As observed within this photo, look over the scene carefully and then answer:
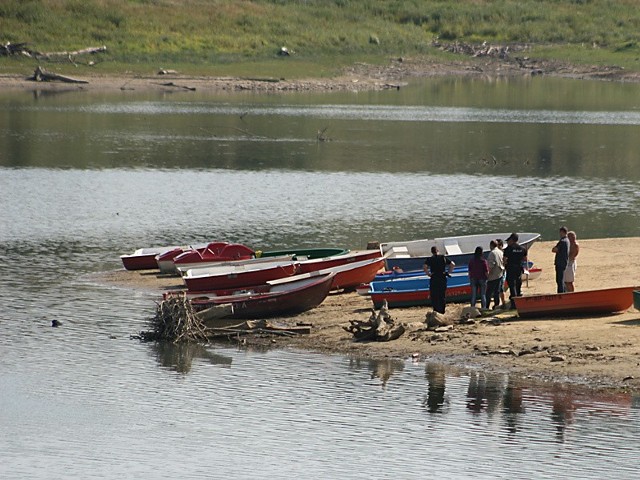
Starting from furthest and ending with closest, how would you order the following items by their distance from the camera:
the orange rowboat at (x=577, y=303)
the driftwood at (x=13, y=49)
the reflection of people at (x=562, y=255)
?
the driftwood at (x=13, y=49) < the reflection of people at (x=562, y=255) < the orange rowboat at (x=577, y=303)

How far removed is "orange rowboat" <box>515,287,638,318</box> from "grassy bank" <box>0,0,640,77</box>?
260 ft

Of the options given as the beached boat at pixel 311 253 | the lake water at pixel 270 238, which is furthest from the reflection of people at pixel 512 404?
the beached boat at pixel 311 253

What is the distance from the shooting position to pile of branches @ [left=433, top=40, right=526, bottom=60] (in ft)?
412

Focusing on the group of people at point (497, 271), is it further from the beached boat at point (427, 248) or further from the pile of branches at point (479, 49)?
the pile of branches at point (479, 49)

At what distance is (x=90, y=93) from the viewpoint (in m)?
99.2

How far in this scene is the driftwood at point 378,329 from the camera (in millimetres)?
28188

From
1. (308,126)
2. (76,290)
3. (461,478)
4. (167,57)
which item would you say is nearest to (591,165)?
(308,126)

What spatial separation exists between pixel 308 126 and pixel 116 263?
41.9 metres

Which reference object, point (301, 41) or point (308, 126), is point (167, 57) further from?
point (308, 126)

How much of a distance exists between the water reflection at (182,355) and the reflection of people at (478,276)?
18.5 feet

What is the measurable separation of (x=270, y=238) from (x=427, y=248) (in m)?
8.95

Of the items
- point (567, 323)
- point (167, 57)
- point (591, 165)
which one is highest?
point (167, 57)

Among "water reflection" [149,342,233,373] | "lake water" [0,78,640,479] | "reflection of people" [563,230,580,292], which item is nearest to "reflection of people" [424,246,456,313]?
"lake water" [0,78,640,479]

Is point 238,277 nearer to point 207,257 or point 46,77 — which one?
point 207,257
